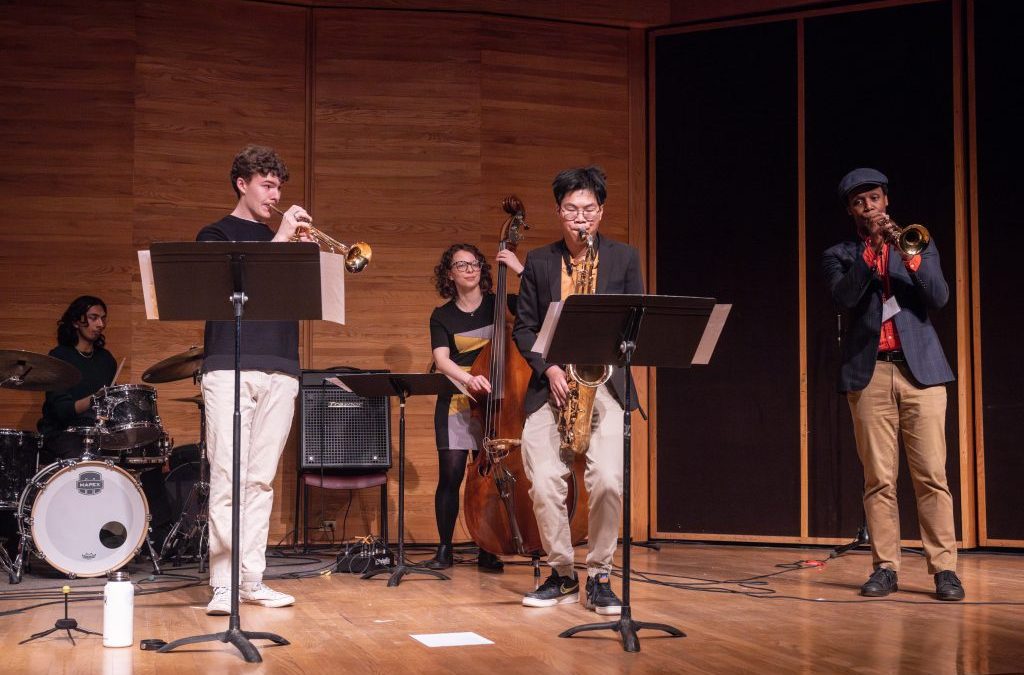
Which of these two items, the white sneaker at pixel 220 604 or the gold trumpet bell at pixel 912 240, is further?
the gold trumpet bell at pixel 912 240

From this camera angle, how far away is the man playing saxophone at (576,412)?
4.33m

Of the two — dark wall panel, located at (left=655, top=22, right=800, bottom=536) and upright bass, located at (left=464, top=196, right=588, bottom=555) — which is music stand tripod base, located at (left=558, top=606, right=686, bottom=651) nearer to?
upright bass, located at (left=464, top=196, right=588, bottom=555)

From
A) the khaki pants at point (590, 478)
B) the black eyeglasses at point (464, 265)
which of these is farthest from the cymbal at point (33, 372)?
the khaki pants at point (590, 478)

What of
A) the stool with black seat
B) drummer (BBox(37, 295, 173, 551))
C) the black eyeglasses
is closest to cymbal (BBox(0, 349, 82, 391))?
drummer (BBox(37, 295, 173, 551))

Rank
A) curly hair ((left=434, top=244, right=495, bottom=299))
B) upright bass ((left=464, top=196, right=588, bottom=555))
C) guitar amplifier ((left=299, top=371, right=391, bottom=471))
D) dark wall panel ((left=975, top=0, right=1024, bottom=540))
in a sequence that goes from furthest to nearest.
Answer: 1. dark wall panel ((left=975, top=0, right=1024, bottom=540))
2. guitar amplifier ((left=299, top=371, right=391, bottom=471))
3. curly hair ((left=434, top=244, right=495, bottom=299))
4. upright bass ((left=464, top=196, right=588, bottom=555))

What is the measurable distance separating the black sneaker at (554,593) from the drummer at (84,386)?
2558 mm

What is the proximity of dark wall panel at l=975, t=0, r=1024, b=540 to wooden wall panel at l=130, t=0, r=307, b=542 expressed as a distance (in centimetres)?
426

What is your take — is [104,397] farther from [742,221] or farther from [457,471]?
[742,221]

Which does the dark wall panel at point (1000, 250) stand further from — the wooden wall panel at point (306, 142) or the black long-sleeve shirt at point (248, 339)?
the black long-sleeve shirt at point (248, 339)

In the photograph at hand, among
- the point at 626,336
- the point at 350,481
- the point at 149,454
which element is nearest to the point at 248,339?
the point at 626,336

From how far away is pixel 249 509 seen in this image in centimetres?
439

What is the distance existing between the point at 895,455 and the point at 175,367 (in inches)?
138

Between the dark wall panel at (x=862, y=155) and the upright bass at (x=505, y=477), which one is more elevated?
the dark wall panel at (x=862, y=155)

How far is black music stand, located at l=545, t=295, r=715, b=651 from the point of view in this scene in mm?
3604
